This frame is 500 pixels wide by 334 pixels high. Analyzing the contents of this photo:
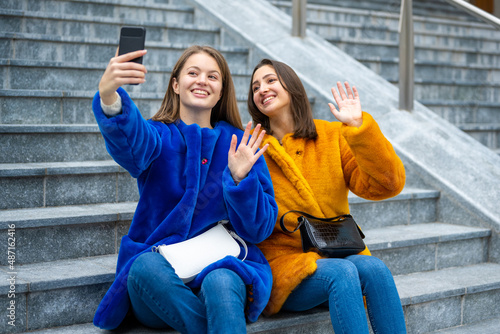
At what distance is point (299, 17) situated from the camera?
437cm

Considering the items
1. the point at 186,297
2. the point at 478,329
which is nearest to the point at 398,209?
Result: the point at 478,329

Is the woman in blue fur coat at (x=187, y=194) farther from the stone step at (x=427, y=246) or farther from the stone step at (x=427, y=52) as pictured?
Answer: the stone step at (x=427, y=52)

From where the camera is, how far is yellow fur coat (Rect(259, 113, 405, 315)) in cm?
227

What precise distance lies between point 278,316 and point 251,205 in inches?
20.4

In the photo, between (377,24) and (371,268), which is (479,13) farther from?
(377,24)

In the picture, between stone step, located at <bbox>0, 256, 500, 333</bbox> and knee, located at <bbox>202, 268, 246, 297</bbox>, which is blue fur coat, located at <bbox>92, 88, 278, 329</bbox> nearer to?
knee, located at <bbox>202, 268, 246, 297</bbox>

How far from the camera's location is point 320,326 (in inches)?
A: 93.7

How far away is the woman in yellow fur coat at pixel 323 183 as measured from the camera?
2174 mm

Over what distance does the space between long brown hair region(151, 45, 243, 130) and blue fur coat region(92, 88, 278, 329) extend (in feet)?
0.23

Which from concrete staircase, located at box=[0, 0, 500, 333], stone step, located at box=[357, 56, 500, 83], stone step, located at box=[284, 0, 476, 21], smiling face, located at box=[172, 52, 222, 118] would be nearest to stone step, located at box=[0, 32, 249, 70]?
concrete staircase, located at box=[0, 0, 500, 333]

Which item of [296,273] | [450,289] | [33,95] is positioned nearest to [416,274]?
[450,289]

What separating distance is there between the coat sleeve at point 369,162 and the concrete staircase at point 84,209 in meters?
0.47

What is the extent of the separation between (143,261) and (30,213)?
76 cm

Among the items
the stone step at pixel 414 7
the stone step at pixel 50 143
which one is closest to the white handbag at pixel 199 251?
→ the stone step at pixel 50 143
